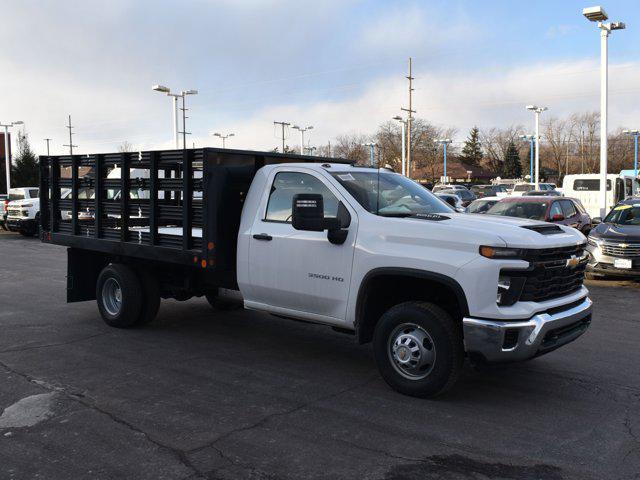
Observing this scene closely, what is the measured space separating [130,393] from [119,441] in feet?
3.42

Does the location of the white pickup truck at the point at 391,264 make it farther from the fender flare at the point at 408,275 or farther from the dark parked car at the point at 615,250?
the dark parked car at the point at 615,250

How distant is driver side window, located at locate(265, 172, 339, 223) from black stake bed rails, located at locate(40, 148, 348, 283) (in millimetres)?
→ 446

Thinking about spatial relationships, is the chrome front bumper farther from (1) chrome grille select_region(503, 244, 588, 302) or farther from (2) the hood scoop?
(2) the hood scoop

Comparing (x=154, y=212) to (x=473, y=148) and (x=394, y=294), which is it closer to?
(x=394, y=294)

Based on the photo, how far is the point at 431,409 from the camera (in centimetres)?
491

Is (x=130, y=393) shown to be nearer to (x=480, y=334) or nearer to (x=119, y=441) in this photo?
(x=119, y=441)

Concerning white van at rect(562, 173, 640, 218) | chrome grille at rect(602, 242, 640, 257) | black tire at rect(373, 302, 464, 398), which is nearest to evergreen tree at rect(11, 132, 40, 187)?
white van at rect(562, 173, 640, 218)

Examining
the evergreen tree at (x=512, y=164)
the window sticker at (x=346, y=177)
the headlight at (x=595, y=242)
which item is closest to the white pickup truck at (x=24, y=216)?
the headlight at (x=595, y=242)

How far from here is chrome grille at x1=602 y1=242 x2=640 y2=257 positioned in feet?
36.5

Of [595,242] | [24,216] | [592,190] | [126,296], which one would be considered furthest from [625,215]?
[24,216]

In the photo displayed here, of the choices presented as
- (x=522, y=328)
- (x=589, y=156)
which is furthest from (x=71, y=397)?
(x=589, y=156)

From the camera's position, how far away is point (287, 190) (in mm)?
6180

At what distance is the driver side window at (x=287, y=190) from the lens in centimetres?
595

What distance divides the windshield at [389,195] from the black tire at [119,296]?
10.5ft
